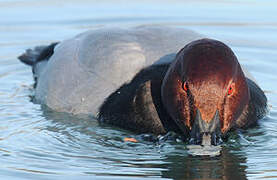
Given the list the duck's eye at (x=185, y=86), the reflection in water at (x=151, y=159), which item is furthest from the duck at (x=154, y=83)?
the reflection in water at (x=151, y=159)

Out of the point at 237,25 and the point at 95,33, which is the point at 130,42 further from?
the point at 237,25

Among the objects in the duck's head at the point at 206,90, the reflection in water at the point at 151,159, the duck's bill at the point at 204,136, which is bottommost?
the reflection in water at the point at 151,159

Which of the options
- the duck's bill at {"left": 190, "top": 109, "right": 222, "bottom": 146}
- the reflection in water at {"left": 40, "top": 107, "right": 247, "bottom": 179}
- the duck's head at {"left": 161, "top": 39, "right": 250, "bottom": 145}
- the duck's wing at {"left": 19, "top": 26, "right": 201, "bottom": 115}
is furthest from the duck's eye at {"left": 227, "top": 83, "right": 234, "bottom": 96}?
the duck's wing at {"left": 19, "top": 26, "right": 201, "bottom": 115}

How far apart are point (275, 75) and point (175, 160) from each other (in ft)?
10.6

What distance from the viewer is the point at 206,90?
19.5 ft

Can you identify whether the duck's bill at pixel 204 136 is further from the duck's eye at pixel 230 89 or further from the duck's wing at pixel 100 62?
the duck's wing at pixel 100 62

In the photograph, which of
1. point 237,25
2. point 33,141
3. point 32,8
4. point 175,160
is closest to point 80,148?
point 33,141

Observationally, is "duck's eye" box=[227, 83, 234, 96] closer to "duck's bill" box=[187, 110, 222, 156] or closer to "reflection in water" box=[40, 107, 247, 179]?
"duck's bill" box=[187, 110, 222, 156]

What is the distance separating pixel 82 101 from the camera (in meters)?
7.41

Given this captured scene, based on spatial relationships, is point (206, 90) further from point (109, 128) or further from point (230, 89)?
point (109, 128)

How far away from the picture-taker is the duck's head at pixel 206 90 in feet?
19.5

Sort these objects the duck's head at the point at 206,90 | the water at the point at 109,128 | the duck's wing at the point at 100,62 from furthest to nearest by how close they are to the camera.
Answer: the duck's wing at the point at 100,62, the water at the point at 109,128, the duck's head at the point at 206,90

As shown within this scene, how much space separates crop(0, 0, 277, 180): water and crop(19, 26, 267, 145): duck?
0.19 m

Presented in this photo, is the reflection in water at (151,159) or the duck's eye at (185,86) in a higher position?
the duck's eye at (185,86)
